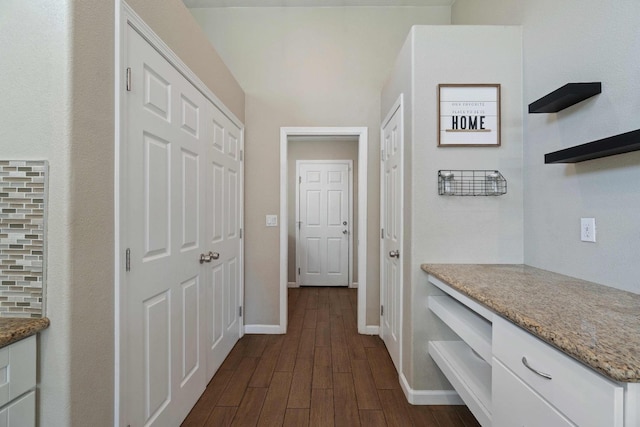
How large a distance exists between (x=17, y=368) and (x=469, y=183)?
214 centimetres

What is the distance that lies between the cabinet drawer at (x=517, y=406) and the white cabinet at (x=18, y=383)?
1510 mm

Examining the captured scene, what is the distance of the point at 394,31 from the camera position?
2975 mm

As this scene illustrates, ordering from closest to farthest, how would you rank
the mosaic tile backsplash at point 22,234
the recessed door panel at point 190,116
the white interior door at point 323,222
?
the mosaic tile backsplash at point 22,234 → the recessed door panel at point 190,116 → the white interior door at point 323,222

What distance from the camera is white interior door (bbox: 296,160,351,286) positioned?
4.81 metres

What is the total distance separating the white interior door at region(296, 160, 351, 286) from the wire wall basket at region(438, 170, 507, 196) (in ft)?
9.82

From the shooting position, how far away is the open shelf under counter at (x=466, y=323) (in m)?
1.27

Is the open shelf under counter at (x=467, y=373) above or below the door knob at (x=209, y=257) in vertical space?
below

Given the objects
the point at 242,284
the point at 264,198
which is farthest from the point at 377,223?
the point at 242,284

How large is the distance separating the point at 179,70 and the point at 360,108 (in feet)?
5.91

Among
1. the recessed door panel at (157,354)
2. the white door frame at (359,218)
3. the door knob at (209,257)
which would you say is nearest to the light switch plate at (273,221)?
the white door frame at (359,218)

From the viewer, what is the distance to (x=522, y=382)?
0.96 meters

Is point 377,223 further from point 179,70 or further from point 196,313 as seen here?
point 179,70

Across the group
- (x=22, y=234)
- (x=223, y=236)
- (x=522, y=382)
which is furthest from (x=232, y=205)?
(x=522, y=382)

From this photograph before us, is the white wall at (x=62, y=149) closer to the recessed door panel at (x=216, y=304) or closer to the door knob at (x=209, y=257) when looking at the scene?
the door knob at (x=209, y=257)
